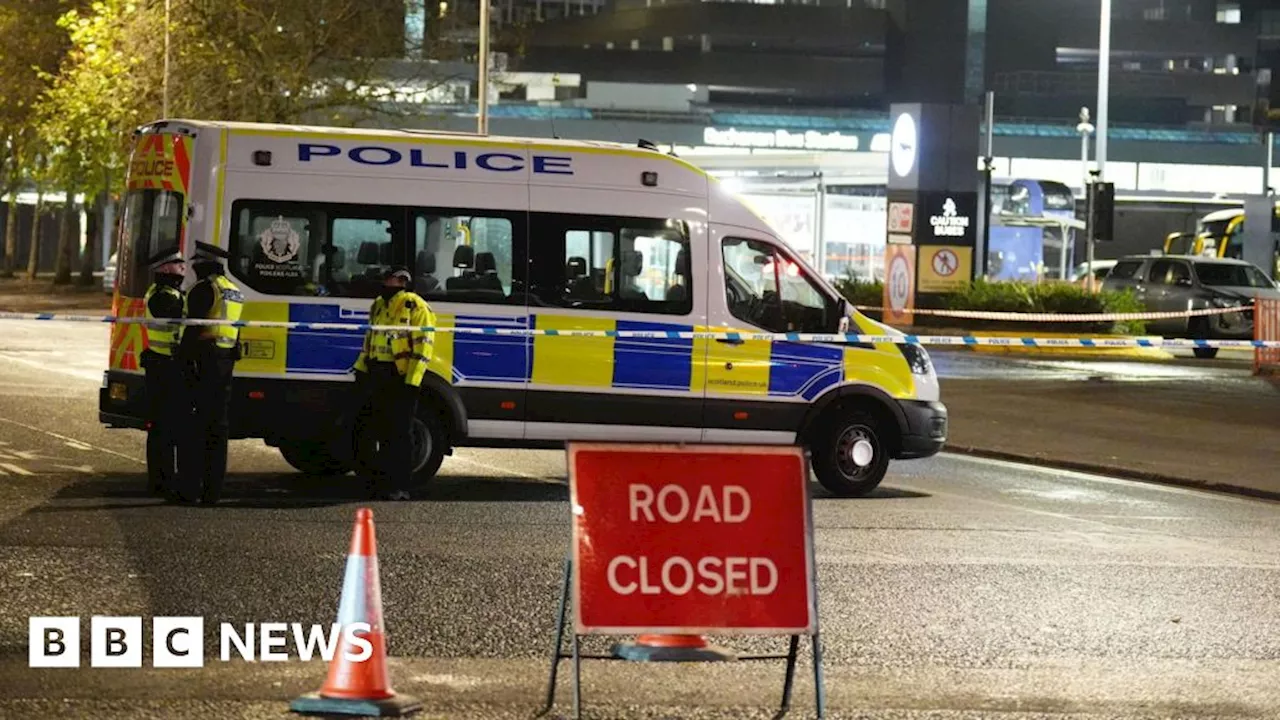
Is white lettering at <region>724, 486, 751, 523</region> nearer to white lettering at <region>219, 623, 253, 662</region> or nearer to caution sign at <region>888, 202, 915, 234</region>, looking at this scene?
white lettering at <region>219, 623, 253, 662</region>

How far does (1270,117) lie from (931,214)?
10.9 meters

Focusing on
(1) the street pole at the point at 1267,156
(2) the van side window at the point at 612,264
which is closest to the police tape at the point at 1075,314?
(2) the van side window at the point at 612,264

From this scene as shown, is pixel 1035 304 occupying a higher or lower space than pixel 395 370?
higher

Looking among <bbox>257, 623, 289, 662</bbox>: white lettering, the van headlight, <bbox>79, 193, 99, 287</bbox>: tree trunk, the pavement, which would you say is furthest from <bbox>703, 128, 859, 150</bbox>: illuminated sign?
<bbox>257, 623, 289, 662</bbox>: white lettering

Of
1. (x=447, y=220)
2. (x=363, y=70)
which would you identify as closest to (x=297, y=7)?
(x=363, y=70)

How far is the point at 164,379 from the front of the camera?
13.2 m

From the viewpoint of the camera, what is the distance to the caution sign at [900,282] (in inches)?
1468

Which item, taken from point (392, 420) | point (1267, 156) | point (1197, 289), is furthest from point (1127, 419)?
point (1267, 156)

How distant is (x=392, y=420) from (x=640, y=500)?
20.8ft

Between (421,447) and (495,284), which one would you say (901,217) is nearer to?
(495,284)

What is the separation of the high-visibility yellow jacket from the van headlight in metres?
3.64

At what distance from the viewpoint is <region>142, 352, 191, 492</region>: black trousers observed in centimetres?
1316

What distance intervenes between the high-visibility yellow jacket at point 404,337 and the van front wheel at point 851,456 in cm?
304

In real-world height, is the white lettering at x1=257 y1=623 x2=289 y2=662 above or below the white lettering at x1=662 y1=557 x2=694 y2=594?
below
